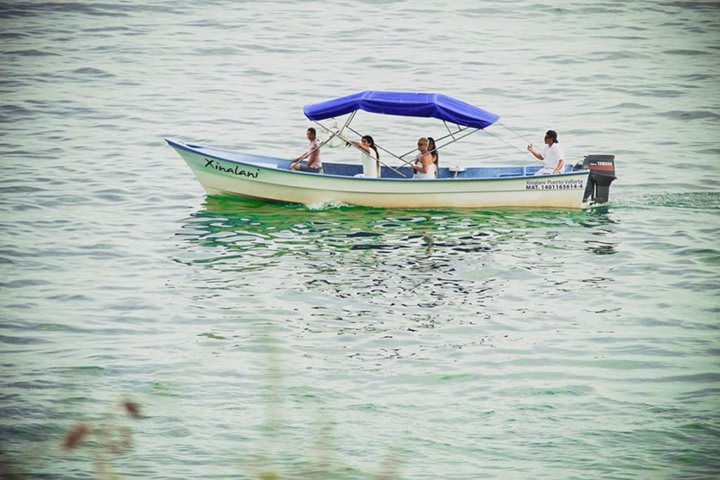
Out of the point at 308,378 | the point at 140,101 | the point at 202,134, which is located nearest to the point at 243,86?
the point at 140,101

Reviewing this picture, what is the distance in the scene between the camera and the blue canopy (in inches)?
885

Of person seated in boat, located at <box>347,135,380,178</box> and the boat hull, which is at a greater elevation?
person seated in boat, located at <box>347,135,380,178</box>

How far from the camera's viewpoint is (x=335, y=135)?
23.1m

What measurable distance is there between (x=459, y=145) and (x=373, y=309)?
13946 mm

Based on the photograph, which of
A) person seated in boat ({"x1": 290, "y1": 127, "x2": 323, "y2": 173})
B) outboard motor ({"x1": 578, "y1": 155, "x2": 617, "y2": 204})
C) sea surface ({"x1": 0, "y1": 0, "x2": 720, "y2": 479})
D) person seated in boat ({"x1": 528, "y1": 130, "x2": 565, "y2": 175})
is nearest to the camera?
sea surface ({"x1": 0, "y1": 0, "x2": 720, "y2": 479})

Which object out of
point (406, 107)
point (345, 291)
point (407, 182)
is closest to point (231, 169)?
point (407, 182)

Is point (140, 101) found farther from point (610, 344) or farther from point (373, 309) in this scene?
point (610, 344)

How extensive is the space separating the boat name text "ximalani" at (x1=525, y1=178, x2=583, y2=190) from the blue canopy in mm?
1589

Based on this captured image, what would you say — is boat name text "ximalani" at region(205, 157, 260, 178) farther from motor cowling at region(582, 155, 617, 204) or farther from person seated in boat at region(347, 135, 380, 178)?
motor cowling at region(582, 155, 617, 204)

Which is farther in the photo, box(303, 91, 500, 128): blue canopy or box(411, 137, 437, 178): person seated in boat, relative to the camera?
box(411, 137, 437, 178): person seated in boat

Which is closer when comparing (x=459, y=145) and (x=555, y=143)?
(x=555, y=143)

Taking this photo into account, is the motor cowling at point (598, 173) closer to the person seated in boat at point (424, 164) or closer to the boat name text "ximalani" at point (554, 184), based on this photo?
the boat name text "ximalani" at point (554, 184)

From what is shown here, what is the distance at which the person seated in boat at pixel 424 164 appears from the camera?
2259 centimetres

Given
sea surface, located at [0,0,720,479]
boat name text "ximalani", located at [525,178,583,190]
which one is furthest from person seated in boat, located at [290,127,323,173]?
boat name text "ximalani", located at [525,178,583,190]
